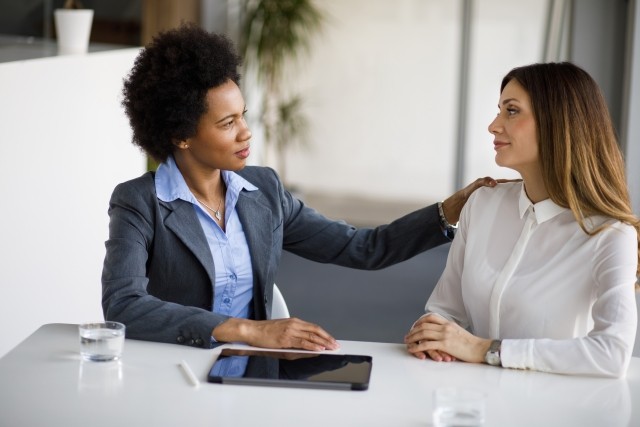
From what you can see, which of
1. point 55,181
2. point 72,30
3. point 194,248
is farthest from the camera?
point 72,30

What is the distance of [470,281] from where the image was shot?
2545mm

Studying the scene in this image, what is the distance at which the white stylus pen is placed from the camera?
2.08 m

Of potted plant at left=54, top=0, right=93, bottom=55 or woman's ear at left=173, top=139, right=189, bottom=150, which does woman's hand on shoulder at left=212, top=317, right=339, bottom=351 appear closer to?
woman's ear at left=173, top=139, right=189, bottom=150

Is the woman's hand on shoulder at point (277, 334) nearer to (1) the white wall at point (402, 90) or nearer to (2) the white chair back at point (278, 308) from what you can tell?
(2) the white chair back at point (278, 308)

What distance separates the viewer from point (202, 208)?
2.78 metres

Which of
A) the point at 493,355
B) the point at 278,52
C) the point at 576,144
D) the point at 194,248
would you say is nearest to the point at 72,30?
the point at 194,248

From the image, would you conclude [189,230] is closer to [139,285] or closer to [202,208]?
[202,208]

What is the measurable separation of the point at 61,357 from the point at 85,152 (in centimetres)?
232

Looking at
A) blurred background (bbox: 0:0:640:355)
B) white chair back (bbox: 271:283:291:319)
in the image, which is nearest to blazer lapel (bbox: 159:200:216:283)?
white chair back (bbox: 271:283:291:319)

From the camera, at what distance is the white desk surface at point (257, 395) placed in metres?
1.89

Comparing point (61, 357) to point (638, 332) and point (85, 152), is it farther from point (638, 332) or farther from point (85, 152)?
point (85, 152)

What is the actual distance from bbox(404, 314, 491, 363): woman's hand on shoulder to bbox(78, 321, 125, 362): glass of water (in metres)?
0.67

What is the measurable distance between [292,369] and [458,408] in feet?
1.47

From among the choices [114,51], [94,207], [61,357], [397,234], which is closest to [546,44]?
[114,51]
